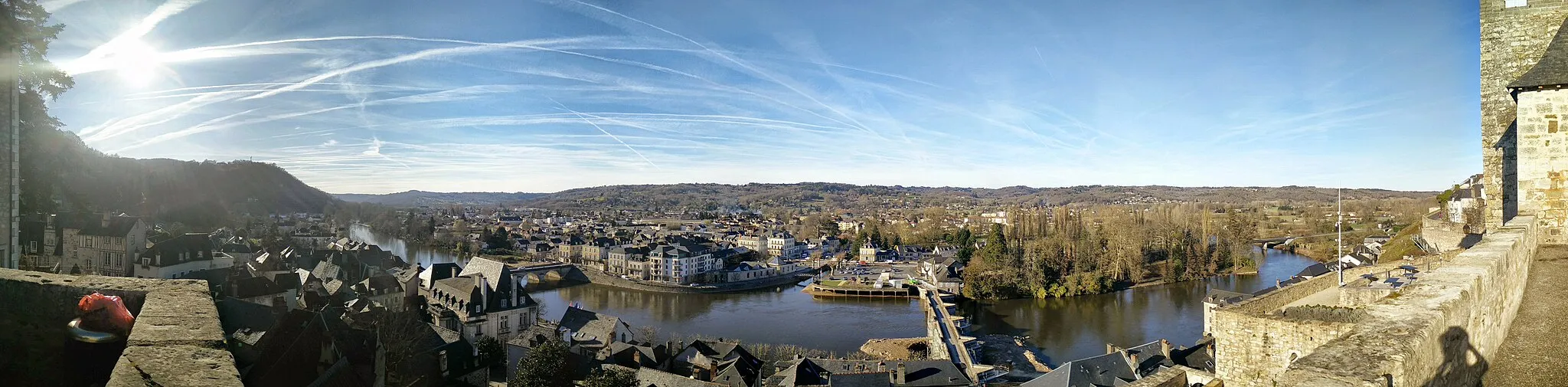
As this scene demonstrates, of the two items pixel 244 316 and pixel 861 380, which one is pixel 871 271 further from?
pixel 244 316

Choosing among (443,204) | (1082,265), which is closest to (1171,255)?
(1082,265)

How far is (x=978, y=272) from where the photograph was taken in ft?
103

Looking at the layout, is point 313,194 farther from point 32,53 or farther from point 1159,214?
point 1159,214

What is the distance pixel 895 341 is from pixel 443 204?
126ft

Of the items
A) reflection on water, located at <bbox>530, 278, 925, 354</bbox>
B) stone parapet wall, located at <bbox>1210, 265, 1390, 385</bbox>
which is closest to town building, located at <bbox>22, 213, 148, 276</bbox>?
stone parapet wall, located at <bbox>1210, 265, 1390, 385</bbox>

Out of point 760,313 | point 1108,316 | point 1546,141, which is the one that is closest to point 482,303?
point 760,313

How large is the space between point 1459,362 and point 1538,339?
1.27 m

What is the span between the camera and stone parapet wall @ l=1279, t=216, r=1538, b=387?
6.45 feet

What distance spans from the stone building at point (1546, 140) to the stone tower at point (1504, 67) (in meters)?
1.15

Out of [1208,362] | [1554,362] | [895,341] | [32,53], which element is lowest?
[895,341]

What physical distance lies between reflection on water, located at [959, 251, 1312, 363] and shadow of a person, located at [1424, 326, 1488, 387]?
51.9 feet

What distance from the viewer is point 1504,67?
20.4 ft

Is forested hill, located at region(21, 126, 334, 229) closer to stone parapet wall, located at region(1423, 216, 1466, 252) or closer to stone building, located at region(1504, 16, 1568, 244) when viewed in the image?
stone building, located at region(1504, 16, 1568, 244)

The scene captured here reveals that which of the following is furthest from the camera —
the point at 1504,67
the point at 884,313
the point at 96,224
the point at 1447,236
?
the point at 884,313
